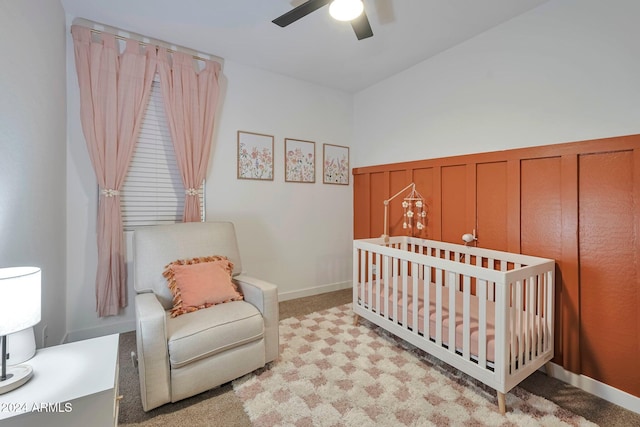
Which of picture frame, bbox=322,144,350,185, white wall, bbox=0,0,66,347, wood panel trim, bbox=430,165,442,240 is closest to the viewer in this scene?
white wall, bbox=0,0,66,347

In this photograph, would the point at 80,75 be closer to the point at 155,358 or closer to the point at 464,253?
the point at 155,358

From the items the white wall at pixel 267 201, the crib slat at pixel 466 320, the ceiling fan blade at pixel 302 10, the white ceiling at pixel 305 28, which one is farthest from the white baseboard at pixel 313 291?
the ceiling fan blade at pixel 302 10

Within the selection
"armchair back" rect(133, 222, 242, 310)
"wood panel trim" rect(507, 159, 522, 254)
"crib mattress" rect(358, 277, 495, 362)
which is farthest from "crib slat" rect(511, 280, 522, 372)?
"armchair back" rect(133, 222, 242, 310)

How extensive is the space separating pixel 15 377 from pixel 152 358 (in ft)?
1.79

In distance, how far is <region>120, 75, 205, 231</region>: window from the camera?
8.13 feet

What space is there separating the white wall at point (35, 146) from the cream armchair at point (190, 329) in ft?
1.74

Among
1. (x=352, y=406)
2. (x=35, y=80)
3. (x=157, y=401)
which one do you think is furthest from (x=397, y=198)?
(x=35, y=80)

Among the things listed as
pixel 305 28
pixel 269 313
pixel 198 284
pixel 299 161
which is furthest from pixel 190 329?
pixel 305 28

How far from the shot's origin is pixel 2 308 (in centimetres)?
95

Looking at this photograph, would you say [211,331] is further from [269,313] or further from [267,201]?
[267,201]

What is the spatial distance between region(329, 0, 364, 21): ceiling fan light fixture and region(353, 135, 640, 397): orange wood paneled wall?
145 cm

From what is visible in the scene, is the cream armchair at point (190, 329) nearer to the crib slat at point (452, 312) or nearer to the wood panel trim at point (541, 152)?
the crib slat at point (452, 312)

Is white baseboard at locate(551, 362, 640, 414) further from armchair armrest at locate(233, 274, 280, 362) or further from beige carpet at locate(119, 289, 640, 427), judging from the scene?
armchair armrest at locate(233, 274, 280, 362)

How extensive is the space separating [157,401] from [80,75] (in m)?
2.34
